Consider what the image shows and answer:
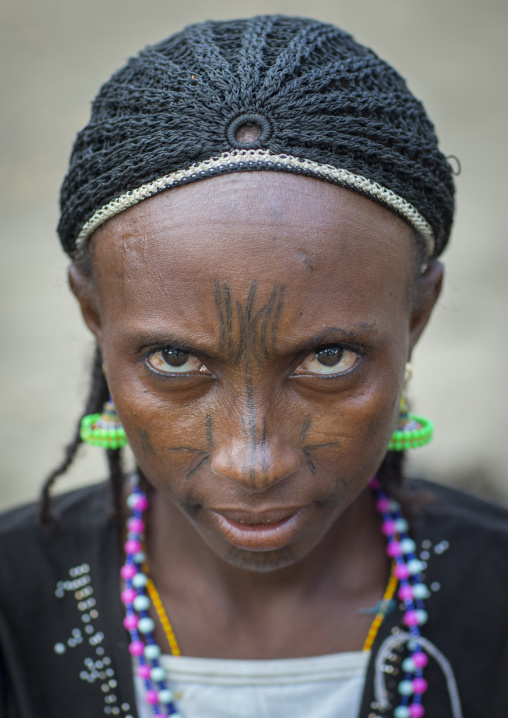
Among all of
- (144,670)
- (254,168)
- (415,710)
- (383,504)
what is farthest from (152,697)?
(254,168)

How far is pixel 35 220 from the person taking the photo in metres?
5.88

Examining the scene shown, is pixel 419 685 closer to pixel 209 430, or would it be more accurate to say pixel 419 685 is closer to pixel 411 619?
pixel 411 619

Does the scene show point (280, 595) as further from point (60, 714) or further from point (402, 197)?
point (402, 197)

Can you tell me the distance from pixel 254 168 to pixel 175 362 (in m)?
0.41

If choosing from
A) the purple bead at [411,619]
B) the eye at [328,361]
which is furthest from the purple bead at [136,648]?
the eye at [328,361]

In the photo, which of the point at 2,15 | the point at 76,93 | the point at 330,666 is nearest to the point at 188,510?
the point at 330,666

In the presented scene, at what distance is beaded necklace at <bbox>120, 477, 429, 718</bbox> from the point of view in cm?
191

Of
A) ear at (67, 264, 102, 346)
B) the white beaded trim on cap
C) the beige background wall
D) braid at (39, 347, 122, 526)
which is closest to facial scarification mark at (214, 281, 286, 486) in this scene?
the white beaded trim on cap

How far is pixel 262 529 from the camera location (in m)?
1.58

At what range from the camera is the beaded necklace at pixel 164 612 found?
191 centimetres

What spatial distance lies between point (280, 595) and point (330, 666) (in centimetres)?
21

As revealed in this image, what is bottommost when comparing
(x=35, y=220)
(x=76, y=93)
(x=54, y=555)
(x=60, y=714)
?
(x=60, y=714)

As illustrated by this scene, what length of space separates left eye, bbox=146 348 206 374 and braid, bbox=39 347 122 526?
1.70 feet

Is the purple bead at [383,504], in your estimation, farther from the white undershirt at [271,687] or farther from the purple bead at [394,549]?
the white undershirt at [271,687]
